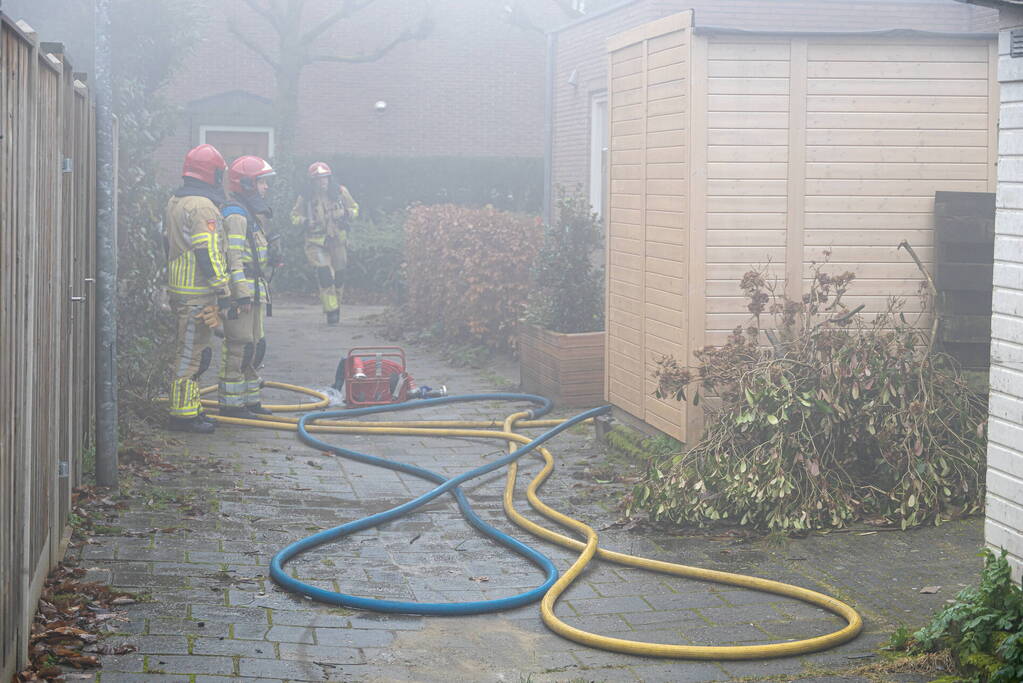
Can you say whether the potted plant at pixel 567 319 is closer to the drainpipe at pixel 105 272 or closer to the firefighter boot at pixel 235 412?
the firefighter boot at pixel 235 412

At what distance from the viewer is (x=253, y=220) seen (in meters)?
9.52

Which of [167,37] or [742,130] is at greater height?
[167,37]

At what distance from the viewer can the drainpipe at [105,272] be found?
7070mm

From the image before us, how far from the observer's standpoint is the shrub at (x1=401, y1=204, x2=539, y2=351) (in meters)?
13.4

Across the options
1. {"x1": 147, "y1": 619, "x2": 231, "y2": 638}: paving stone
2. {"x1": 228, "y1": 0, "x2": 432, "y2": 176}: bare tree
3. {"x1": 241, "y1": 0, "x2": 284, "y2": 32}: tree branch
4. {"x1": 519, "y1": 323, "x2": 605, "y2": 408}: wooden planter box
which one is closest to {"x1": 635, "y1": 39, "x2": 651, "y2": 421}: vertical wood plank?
{"x1": 519, "y1": 323, "x2": 605, "y2": 408}: wooden planter box

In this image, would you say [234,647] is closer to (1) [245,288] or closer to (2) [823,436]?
(2) [823,436]

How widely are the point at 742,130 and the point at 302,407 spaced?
448cm

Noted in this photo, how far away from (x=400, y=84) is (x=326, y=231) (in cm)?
1098

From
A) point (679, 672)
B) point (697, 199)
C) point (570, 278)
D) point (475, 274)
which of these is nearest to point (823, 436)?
point (697, 199)

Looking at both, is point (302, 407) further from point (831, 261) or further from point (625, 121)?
point (831, 261)

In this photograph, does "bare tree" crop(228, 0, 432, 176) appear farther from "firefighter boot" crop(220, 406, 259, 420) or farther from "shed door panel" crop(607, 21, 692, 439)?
"shed door panel" crop(607, 21, 692, 439)

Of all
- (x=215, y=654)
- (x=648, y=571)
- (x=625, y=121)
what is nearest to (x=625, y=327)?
(x=625, y=121)

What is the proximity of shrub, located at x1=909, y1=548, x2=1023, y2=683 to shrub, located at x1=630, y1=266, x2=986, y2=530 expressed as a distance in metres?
2.00

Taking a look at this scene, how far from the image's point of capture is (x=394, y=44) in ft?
81.9
